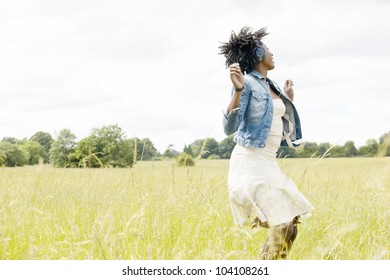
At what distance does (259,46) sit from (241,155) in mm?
887

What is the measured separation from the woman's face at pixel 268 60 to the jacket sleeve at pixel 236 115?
1.07 ft

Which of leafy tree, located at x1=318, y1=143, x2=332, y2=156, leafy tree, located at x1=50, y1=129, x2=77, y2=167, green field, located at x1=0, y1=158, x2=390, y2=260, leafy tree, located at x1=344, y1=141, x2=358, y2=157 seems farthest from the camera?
leafy tree, located at x1=50, y1=129, x2=77, y2=167

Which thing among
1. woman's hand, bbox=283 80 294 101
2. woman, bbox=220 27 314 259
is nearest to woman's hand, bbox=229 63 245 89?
woman, bbox=220 27 314 259

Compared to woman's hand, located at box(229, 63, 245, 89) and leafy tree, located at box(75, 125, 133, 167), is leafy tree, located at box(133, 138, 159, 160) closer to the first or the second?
leafy tree, located at box(75, 125, 133, 167)

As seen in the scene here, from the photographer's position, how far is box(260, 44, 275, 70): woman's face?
405 cm

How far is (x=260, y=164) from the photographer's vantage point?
148 inches

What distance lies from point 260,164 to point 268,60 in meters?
0.86

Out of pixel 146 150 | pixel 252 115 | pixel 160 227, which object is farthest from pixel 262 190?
pixel 146 150

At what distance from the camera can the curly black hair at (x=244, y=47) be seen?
13.4ft

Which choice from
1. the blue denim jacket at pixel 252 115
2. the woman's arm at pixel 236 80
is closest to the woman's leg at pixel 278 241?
the blue denim jacket at pixel 252 115

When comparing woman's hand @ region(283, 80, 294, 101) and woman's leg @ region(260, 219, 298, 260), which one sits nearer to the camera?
woman's leg @ region(260, 219, 298, 260)
